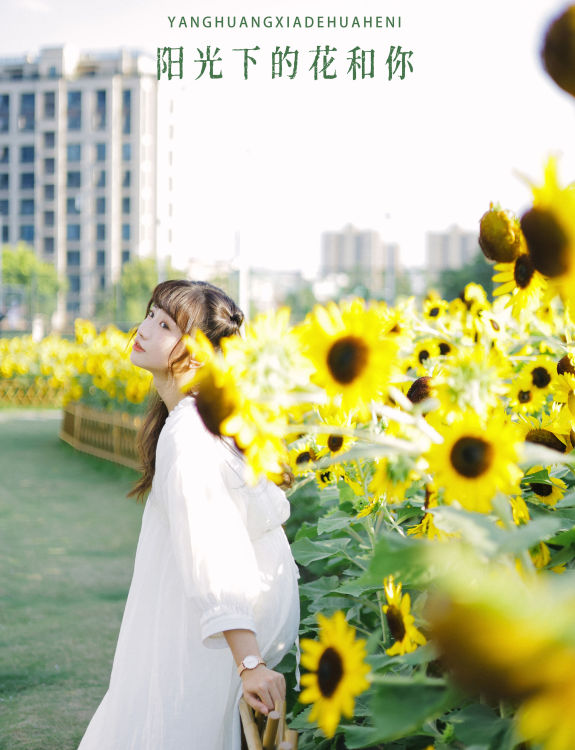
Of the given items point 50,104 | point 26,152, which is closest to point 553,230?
point 26,152

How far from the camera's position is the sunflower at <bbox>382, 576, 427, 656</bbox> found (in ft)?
3.70

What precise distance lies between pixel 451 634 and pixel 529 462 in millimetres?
429

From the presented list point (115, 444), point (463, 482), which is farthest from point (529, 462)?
point (115, 444)

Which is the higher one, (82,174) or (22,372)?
(82,174)

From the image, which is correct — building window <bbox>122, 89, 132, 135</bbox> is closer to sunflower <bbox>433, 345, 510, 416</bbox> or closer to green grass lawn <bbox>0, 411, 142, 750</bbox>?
green grass lawn <bbox>0, 411, 142, 750</bbox>

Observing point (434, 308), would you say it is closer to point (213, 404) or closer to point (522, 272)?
point (522, 272)

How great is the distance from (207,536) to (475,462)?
86 cm

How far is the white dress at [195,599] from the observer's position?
164 centimetres

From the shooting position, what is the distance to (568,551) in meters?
1.16

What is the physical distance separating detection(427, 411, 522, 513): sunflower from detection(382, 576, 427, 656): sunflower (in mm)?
300

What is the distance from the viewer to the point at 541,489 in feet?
4.79

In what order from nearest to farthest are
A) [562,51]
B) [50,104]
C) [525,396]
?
1. [562,51]
2. [525,396]
3. [50,104]

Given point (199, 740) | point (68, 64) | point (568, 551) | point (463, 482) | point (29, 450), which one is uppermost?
point (68, 64)

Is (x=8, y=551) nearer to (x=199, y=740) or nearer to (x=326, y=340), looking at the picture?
(x=199, y=740)
